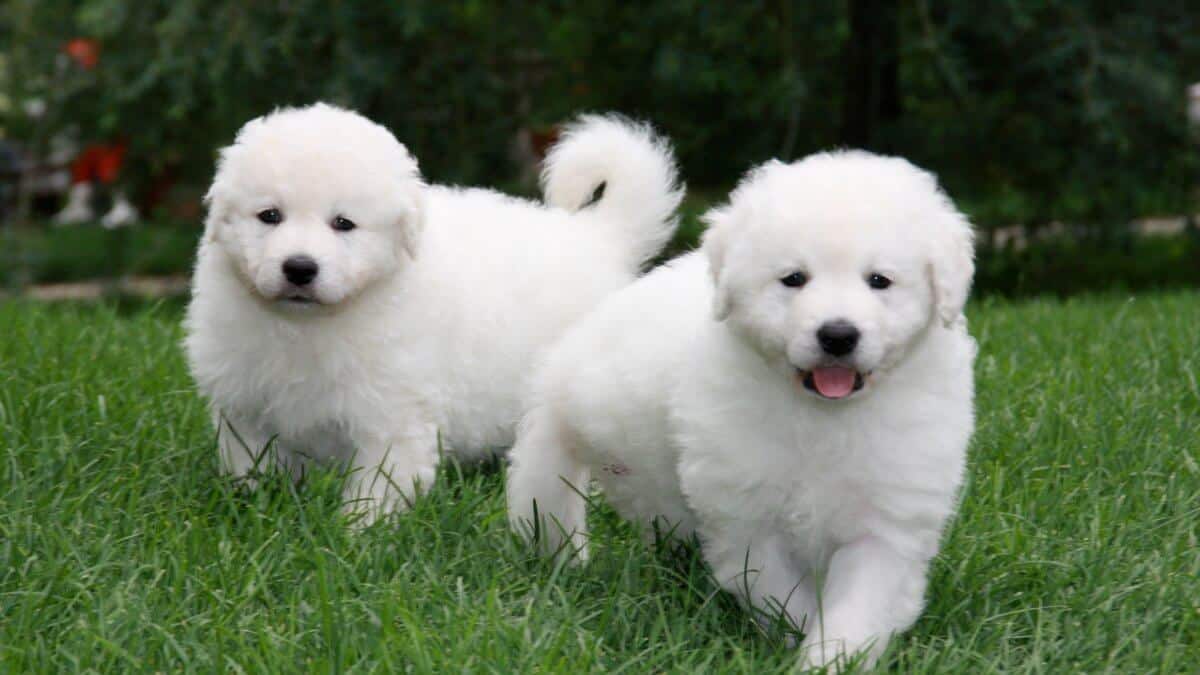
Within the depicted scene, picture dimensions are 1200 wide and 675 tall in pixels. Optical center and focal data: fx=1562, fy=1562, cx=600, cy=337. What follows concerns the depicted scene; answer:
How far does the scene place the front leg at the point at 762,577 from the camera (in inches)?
118

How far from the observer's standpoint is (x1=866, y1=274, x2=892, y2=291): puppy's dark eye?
112 inches

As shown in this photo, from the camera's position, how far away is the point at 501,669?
2.64 m

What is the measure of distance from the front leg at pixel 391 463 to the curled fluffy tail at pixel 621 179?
0.93 m

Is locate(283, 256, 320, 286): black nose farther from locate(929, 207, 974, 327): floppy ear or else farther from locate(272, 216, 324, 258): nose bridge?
locate(929, 207, 974, 327): floppy ear

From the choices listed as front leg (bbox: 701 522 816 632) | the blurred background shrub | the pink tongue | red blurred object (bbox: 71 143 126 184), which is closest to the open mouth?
the pink tongue

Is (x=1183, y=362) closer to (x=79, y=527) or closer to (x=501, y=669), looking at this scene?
(x=501, y=669)

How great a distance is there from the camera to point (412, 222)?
3934 millimetres

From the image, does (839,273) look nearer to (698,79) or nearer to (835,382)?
(835,382)

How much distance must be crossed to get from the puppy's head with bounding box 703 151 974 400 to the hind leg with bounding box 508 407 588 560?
2.31ft

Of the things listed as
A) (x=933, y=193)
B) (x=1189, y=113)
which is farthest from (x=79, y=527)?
(x=1189, y=113)

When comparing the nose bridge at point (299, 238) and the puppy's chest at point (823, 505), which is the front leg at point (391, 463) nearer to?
the nose bridge at point (299, 238)

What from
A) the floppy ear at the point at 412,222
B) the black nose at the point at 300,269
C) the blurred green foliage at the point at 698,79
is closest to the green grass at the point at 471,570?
the black nose at the point at 300,269

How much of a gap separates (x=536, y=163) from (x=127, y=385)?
15.9 feet

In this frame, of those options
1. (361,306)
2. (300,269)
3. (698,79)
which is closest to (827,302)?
(300,269)
